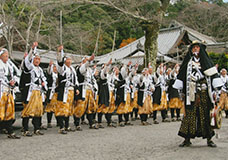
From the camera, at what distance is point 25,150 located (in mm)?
5684

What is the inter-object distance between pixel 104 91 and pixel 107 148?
3735mm

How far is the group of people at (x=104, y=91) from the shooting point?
6.08m

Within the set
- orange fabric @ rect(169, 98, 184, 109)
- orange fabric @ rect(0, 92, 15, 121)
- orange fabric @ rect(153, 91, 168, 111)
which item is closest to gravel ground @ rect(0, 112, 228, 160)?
orange fabric @ rect(0, 92, 15, 121)

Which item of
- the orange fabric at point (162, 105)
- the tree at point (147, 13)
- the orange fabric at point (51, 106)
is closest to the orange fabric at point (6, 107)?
the orange fabric at point (51, 106)

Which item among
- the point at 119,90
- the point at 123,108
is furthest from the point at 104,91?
the point at 123,108

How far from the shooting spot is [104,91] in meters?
9.48

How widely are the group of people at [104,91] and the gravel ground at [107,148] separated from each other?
18.6 inches

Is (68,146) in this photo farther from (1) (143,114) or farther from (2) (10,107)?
(1) (143,114)

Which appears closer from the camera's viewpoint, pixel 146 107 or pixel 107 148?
pixel 107 148

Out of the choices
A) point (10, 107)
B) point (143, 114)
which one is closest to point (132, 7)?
point (143, 114)

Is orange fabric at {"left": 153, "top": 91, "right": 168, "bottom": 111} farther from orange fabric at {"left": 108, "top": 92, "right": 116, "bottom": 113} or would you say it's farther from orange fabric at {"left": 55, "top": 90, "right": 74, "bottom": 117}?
orange fabric at {"left": 55, "top": 90, "right": 74, "bottom": 117}

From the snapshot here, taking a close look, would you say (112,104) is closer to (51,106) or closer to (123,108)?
(123,108)

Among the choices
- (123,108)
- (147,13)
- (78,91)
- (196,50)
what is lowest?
(123,108)

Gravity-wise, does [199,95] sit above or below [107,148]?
above
